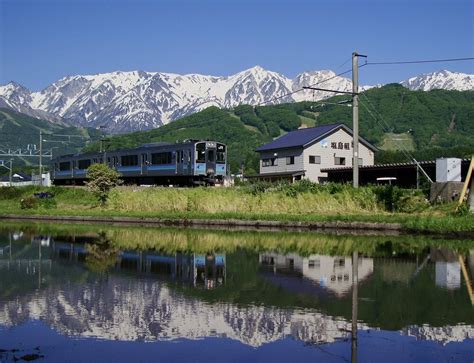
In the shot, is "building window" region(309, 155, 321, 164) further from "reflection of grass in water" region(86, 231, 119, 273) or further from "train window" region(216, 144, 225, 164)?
"reflection of grass in water" region(86, 231, 119, 273)

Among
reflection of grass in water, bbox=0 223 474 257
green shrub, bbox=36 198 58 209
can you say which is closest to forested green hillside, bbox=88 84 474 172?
green shrub, bbox=36 198 58 209

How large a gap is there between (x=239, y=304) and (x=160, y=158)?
93.4 feet

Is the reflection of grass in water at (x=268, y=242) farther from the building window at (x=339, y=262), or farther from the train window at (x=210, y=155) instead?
the train window at (x=210, y=155)

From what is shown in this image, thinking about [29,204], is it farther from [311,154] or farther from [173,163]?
[311,154]

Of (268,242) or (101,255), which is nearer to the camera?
(101,255)

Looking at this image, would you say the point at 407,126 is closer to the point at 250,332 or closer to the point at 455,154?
the point at 455,154

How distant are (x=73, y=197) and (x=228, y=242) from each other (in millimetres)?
22604

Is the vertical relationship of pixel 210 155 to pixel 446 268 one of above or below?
above

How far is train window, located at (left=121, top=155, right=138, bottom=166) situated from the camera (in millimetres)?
37844

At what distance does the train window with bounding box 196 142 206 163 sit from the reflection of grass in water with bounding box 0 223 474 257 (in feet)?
45.3

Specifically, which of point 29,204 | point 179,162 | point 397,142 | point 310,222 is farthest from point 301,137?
point 397,142

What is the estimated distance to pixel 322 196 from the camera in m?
21.4

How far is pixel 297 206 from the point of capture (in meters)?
21.8

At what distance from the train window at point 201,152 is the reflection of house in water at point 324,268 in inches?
798
